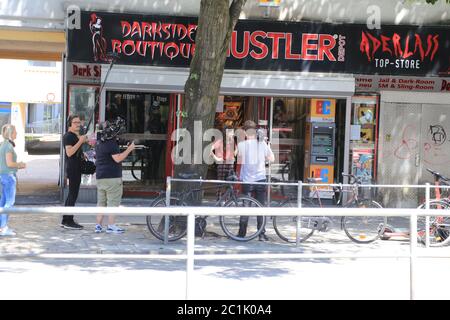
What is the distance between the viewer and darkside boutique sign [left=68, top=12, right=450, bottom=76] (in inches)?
543

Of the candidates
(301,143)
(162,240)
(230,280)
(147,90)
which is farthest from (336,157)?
(230,280)

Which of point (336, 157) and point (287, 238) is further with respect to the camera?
point (336, 157)

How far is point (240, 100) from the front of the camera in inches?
581

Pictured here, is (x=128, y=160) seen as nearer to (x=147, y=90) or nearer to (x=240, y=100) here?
(x=147, y=90)

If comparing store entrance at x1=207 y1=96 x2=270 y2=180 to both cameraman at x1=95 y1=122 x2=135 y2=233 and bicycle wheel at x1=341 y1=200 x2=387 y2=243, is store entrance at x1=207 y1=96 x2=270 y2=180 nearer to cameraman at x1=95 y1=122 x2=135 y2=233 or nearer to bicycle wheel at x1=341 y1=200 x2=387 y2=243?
cameraman at x1=95 y1=122 x2=135 y2=233

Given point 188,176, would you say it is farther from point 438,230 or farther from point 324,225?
point 438,230

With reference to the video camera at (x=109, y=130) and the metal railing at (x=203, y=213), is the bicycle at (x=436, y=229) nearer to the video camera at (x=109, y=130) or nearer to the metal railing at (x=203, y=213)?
the metal railing at (x=203, y=213)

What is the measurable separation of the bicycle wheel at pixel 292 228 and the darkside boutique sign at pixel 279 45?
471 centimetres

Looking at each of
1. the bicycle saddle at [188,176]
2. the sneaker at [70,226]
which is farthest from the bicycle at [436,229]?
the sneaker at [70,226]

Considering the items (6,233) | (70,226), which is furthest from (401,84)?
(6,233)

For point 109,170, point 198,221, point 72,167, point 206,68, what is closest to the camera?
point 198,221

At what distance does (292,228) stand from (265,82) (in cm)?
463

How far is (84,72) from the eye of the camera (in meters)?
14.0
